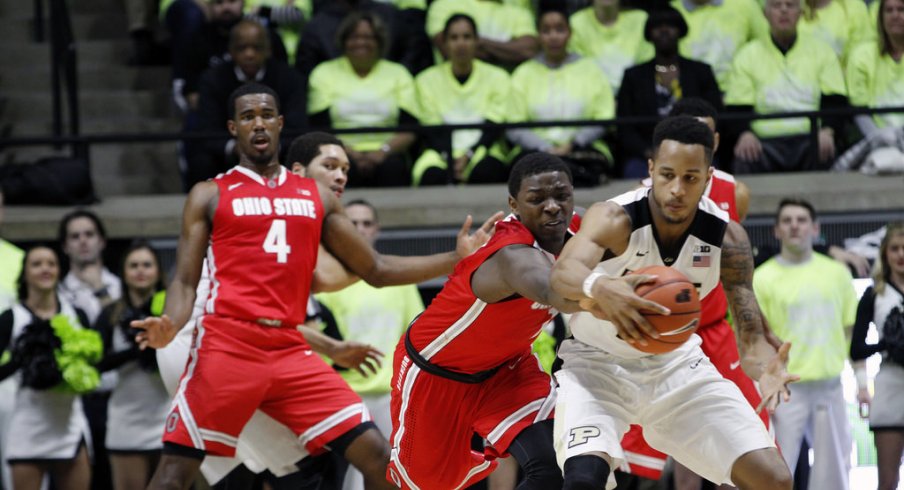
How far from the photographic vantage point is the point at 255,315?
6.71 meters

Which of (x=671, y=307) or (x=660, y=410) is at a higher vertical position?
(x=671, y=307)

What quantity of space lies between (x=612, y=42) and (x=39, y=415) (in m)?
4.95

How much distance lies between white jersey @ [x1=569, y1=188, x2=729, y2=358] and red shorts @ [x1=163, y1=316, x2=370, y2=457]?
146 cm

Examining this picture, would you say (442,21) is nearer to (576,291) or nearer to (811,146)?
(811,146)

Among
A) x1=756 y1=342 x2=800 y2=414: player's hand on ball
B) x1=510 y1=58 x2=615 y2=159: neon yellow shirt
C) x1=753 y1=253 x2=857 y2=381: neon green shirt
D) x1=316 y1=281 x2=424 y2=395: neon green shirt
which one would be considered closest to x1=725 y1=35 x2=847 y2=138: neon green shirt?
x1=510 y1=58 x2=615 y2=159: neon yellow shirt

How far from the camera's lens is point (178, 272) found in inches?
266

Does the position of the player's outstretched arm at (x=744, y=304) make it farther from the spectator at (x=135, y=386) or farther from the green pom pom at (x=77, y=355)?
the green pom pom at (x=77, y=355)

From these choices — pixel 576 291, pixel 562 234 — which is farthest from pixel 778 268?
pixel 576 291

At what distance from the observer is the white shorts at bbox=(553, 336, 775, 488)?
5.58 m

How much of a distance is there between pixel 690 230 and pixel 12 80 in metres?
8.01

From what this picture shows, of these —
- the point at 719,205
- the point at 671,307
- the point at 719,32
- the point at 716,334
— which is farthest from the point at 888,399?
the point at 671,307

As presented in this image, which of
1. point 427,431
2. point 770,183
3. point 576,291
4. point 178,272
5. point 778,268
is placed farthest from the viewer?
point 770,183

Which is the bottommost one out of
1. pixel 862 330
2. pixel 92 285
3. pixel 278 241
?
pixel 862 330

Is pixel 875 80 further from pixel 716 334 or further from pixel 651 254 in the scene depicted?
pixel 651 254
